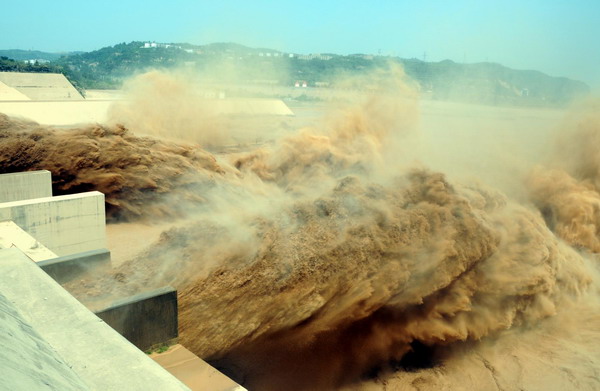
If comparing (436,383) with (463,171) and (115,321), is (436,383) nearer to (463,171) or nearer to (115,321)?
(115,321)

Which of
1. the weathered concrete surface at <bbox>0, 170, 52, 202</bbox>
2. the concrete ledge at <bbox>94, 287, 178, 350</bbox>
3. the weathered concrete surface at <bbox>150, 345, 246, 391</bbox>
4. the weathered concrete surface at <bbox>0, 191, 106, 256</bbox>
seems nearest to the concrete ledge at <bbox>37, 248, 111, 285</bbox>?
the concrete ledge at <bbox>94, 287, 178, 350</bbox>

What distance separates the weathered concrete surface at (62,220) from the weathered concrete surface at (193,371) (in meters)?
4.96

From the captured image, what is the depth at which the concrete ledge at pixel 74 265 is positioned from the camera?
258 inches

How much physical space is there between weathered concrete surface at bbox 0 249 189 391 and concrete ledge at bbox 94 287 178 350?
0.73 m

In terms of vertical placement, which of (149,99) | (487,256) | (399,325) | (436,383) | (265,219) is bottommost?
(436,383)

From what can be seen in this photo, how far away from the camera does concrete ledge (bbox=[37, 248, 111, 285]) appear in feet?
21.5

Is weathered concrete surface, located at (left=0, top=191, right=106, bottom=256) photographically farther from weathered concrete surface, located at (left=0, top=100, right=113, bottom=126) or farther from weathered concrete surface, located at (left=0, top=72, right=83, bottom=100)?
weathered concrete surface, located at (left=0, top=72, right=83, bottom=100)

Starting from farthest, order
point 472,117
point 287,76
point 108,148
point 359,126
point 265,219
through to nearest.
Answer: point 287,76 < point 472,117 < point 359,126 < point 108,148 < point 265,219

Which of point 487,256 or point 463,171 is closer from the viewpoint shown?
point 487,256

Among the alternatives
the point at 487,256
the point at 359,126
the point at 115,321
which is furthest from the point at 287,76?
the point at 115,321

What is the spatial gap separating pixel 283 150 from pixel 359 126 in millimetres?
3359

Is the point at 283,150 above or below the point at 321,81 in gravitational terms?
below

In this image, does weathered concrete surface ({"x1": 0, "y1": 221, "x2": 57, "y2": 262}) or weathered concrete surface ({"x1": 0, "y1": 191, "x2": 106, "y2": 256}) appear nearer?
weathered concrete surface ({"x1": 0, "y1": 221, "x2": 57, "y2": 262})

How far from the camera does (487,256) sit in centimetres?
1030
